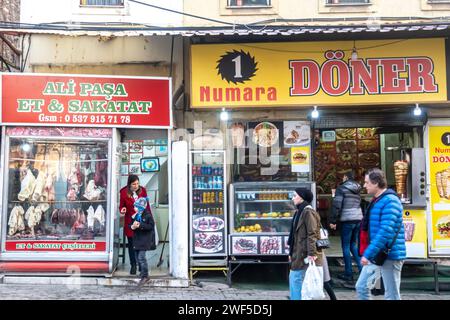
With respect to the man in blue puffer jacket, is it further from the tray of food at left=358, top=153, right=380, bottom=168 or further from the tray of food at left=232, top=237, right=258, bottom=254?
the tray of food at left=358, top=153, right=380, bottom=168

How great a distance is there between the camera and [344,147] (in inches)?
506

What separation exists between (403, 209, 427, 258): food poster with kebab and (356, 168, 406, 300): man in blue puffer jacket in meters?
3.86

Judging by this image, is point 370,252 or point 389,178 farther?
point 389,178

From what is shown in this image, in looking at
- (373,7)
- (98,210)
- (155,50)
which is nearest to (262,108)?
(155,50)

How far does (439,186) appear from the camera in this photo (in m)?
9.27

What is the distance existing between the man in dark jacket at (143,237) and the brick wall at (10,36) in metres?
4.40

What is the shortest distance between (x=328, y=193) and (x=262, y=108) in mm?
4473

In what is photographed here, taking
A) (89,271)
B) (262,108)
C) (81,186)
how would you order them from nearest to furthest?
1. (89,271)
2. (81,186)
3. (262,108)

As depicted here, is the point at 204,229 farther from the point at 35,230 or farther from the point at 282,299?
the point at 35,230

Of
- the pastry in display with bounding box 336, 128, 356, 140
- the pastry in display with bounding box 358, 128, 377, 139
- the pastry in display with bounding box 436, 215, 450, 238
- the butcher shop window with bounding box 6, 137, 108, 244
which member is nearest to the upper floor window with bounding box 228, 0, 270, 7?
the butcher shop window with bounding box 6, 137, 108, 244

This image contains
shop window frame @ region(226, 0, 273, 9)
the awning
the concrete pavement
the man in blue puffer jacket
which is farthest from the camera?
shop window frame @ region(226, 0, 273, 9)

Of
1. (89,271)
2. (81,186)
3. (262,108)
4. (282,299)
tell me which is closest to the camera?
(282,299)

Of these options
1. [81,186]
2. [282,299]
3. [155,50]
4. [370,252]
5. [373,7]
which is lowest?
[282,299]

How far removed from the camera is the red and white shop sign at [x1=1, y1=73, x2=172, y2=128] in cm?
838
